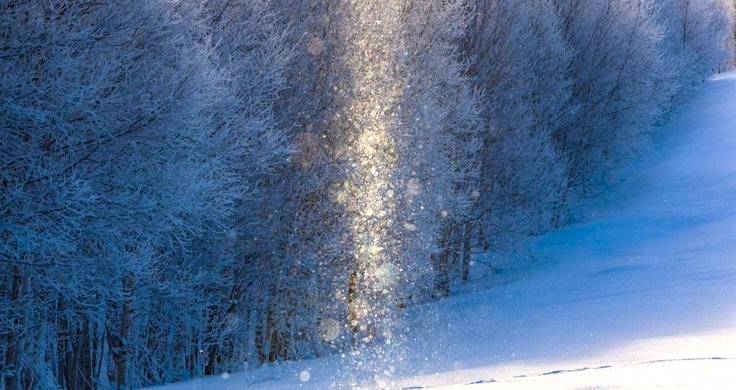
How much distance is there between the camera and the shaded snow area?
772 centimetres

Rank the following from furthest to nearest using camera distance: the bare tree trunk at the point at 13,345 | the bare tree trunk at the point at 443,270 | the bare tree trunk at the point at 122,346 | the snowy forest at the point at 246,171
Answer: the bare tree trunk at the point at 443,270 → the bare tree trunk at the point at 122,346 → the bare tree trunk at the point at 13,345 → the snowy forest at the point at 246,171

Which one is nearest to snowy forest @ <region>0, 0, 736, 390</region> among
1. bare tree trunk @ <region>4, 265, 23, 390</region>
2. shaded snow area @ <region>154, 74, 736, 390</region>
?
bare tree trunk @ <region>4, 265, 23, 390</region>

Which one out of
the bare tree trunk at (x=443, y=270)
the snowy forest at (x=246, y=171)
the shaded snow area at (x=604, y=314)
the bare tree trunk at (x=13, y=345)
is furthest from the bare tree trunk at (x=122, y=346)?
the bare tree trunk at (x=443, y=270)

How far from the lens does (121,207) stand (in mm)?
8789

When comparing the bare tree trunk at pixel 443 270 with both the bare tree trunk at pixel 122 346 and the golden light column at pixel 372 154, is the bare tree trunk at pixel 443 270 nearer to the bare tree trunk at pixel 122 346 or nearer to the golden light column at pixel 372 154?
the golden light column at pixel 372 154

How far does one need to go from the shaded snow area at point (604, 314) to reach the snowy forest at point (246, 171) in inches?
45.6

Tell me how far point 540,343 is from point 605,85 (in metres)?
17.0

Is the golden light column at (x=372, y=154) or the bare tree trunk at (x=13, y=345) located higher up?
the golden light column at (x=372, y=154)

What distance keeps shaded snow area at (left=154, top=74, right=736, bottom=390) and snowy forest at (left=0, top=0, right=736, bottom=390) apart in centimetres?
116

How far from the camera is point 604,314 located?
15.7 meters

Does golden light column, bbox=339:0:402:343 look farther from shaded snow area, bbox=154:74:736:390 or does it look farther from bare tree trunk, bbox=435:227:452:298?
bare tree trunk, bbox=435:227:452:298

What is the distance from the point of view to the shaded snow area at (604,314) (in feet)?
25.3

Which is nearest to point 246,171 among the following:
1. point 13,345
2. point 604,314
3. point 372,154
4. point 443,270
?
point 372,154

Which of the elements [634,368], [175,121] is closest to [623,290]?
[175,121]
